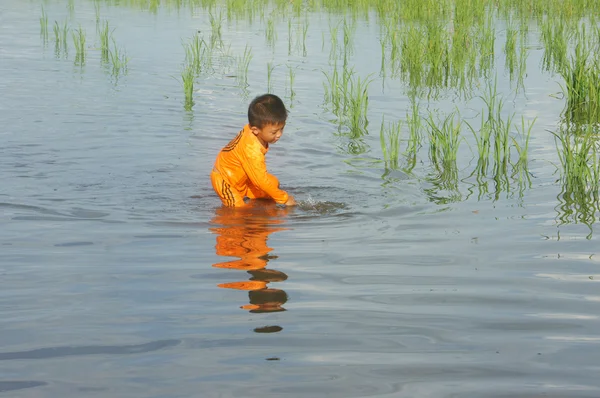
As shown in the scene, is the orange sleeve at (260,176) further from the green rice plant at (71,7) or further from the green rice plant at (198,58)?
the green rice plant at (71,7)

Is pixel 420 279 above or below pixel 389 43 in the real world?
below

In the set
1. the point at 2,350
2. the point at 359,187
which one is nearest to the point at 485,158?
the point at 359,187

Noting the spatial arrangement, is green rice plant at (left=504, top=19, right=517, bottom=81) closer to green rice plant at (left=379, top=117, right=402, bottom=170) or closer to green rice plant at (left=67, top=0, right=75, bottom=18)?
green rice plant at (left=379, top=117, right=402, bottom=170)

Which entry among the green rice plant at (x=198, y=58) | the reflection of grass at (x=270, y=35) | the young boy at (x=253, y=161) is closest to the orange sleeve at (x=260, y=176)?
the young boy at (x=253, y=161)

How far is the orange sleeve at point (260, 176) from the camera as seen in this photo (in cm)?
579

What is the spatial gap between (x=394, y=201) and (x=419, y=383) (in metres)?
3.09

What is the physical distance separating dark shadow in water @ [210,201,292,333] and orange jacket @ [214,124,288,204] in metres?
0.14

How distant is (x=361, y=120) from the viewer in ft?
28.4

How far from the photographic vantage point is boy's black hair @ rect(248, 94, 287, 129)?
555 centimetres

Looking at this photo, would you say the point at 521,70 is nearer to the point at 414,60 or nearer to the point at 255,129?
the point at 414,60

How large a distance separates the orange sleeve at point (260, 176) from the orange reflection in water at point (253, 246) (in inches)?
3.8

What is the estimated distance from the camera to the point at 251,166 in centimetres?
581

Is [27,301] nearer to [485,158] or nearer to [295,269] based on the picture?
[295,269]

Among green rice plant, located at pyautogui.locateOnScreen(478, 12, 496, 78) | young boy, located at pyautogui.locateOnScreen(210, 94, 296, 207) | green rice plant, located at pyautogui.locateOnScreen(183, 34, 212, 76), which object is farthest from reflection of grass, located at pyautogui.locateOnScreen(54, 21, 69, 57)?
young boy, located at pyautogui.locateOnScreen(210, 94, 296, 207)
